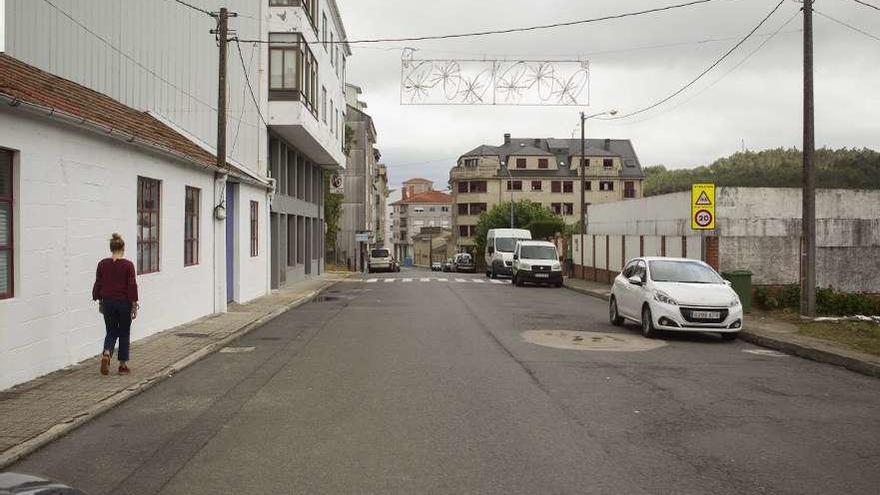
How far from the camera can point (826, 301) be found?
61.5 ft

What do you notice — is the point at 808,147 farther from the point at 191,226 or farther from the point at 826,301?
the point at 191,226

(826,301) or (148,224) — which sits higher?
(148,224)

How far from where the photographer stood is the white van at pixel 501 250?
135 ft

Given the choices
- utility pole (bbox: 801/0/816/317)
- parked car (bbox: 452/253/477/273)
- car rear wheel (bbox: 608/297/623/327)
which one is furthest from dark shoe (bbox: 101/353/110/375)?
parked car (bbox: 452/253/477/273)

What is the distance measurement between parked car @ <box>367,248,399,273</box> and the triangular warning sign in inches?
1561

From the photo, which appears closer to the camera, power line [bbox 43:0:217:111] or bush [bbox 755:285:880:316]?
power line [bbox 43:0:217:111]

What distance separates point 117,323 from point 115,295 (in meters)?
0.37

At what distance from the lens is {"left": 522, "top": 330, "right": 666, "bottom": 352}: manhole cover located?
42.1 ft

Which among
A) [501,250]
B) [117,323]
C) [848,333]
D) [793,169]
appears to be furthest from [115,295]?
[793,169]

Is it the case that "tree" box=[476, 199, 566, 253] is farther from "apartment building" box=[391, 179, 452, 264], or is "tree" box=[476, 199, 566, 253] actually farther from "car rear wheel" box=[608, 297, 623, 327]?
"car rear wheel" box=[608, 297, 623, 327]

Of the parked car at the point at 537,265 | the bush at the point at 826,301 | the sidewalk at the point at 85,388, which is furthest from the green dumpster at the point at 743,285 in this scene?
the parked car at the point at 537,265

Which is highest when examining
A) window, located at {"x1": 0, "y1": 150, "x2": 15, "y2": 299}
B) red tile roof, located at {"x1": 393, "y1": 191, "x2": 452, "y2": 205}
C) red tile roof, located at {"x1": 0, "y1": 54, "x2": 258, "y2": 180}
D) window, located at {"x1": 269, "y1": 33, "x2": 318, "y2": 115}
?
red tile roof, located at {"x1": 393, "y1": 191, "x2": 452, "y2": 205}

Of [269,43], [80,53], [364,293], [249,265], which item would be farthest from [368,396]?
[269,43]

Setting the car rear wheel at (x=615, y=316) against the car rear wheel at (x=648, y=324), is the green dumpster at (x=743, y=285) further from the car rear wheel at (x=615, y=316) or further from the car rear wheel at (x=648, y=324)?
the car rear wheel at (x=648, y=324)
